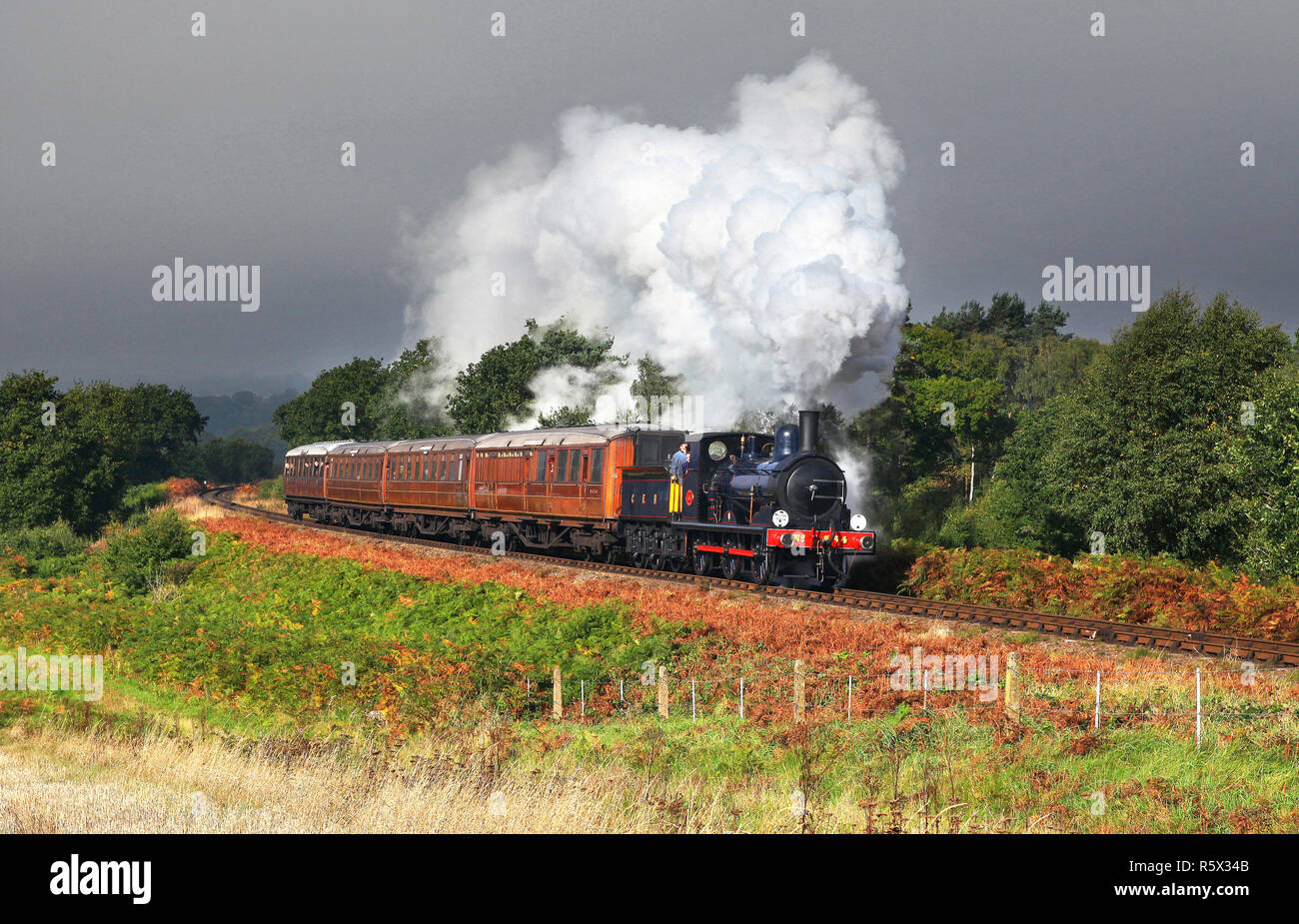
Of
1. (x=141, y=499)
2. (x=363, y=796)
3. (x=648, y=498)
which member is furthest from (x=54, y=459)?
(x=363, y=796)

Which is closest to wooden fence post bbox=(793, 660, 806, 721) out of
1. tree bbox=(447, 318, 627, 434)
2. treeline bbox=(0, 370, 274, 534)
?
tree bbox=(447, 318, 627, 434)

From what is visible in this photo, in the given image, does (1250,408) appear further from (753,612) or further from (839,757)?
(839,757)

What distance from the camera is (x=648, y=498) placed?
1164 inches

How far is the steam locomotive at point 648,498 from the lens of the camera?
25.2m

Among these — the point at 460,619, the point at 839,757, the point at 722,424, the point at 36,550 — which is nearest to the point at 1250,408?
the point at 722,424

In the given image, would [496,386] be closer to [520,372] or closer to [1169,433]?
[520,372]

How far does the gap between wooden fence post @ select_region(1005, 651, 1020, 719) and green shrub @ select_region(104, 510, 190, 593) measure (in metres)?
32.6

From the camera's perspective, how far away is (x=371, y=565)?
113ft

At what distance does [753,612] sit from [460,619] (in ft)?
23.2

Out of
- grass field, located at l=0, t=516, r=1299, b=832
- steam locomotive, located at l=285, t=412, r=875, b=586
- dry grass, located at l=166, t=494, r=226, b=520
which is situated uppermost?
steam locomotive, located at l=285, t=412, r=875, b=586

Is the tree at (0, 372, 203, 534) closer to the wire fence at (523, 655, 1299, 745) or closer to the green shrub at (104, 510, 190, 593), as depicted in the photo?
the green shrub at (104, 510, 190, 593)

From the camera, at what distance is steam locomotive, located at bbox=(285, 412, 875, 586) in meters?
25.2
